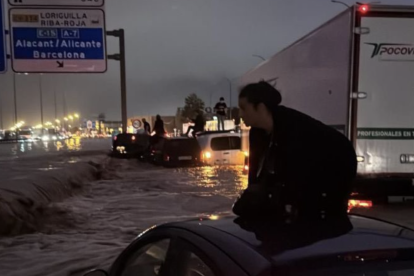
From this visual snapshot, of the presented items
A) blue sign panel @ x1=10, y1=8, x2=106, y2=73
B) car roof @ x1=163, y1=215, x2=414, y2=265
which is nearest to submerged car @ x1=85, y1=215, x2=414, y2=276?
car roof @ x1=163, y1=215, x2=414, y2=265

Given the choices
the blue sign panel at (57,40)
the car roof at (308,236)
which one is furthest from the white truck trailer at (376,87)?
the blue sign panel at (57,40)

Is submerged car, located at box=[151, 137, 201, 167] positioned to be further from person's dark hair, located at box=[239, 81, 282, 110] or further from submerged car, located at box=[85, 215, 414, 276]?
submerged car, located at box=[85, 215, 414, 276]

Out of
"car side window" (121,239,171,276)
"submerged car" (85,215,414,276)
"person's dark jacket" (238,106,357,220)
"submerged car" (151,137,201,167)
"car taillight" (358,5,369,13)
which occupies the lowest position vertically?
"submerged car" (151,137,201,167)

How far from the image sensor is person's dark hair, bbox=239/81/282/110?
140 inches

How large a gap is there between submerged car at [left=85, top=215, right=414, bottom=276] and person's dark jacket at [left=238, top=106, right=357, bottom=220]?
1.55 ft

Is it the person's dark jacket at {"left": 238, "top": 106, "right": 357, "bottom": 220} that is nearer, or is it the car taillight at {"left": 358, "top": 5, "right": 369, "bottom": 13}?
the person's dark jacket at {"left": 238, "top": 106, "right": 357, "bottom": 220}

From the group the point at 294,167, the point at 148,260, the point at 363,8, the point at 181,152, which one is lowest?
the point at 181,152

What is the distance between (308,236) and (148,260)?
105cm

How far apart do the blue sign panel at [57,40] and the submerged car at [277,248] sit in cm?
1363

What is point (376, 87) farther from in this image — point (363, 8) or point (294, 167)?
point (294, 167)

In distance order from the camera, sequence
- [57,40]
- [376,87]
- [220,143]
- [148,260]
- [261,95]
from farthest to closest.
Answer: [220,143] → [57,40] → [376,87] → [261,95] → [148,260]

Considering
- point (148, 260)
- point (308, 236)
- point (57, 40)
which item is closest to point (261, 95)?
point (148, 260)

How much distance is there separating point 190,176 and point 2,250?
10.1 m

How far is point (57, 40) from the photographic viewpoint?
15828mm
